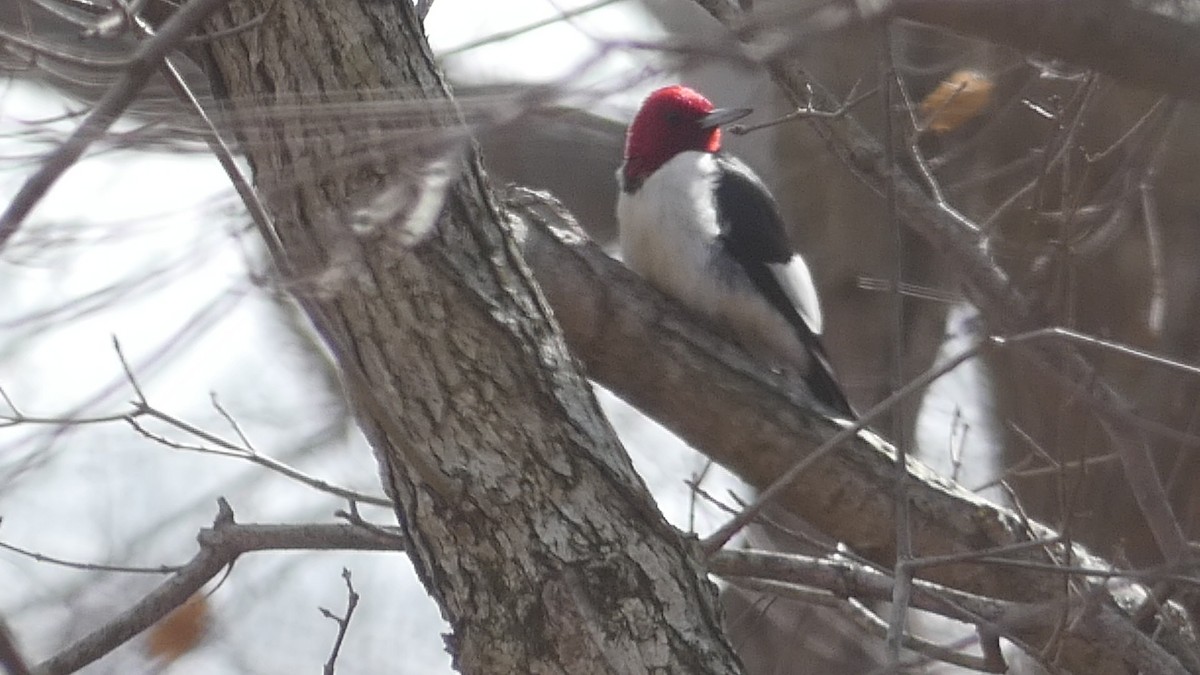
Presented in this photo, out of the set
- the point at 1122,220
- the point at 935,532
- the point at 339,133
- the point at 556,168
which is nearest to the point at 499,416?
the point at 339,133

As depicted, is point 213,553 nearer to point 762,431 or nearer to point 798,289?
point 762,431

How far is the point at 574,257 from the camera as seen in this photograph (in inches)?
128

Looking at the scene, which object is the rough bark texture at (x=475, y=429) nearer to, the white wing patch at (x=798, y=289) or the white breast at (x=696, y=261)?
the white breast at (x=696, y=261)

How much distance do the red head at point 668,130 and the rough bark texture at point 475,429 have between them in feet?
5.86

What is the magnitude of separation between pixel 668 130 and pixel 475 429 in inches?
Result: 83.1

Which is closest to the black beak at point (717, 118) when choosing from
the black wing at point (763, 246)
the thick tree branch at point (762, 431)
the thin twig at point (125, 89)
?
the black wing at point (763, 246)

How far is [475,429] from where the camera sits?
7.78 feet

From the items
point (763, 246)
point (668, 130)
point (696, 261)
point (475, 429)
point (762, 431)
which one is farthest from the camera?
point (668, 130)

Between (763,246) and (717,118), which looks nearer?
(763,246)

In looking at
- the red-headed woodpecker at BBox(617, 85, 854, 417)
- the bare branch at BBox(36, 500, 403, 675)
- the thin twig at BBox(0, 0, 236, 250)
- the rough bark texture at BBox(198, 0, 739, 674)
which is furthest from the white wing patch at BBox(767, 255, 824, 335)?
the thin twig at BBox(0, 0, 236, 250)

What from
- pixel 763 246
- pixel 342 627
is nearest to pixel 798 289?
pixel 763 246

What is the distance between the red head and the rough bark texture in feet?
5.86

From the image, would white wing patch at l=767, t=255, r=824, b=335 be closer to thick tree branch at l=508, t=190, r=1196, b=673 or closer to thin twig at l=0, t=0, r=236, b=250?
thick tree branch at l=508, t=190, r=1196, b=673

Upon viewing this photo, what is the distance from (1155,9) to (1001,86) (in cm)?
318
